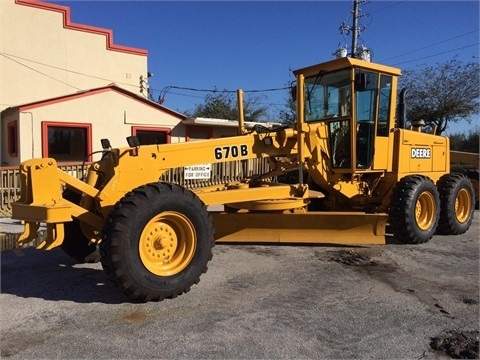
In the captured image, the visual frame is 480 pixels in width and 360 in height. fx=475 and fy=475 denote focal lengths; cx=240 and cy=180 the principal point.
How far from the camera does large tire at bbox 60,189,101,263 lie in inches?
236

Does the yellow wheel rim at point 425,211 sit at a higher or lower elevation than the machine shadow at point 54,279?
higher

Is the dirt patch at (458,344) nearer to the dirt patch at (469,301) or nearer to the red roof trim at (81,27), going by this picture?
the dirt patch at (469,301)

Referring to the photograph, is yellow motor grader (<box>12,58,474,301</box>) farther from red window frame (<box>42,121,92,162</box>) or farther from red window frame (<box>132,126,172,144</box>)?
red window frame (<box>132,126,172,144</box>)

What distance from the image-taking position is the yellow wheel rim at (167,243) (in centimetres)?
491

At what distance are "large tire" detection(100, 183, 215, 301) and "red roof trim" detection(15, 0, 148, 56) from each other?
1660 cm

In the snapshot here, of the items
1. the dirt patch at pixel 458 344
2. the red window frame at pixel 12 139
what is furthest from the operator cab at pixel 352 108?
the red window frame at pixel 12 139

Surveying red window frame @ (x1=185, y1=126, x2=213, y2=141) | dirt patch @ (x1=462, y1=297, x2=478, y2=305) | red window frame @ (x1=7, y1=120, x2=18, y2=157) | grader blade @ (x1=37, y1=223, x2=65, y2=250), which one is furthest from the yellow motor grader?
red window frame @ (x1=185, y1=126, x2=213, y2=141)

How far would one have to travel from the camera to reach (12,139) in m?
16.8

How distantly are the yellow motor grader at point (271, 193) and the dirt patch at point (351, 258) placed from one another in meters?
0.23

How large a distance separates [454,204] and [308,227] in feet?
10.9

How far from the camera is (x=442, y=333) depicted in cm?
407

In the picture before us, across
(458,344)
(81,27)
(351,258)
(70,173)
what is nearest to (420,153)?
(351,258)

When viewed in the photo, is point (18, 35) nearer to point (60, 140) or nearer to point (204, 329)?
point (60, 140)

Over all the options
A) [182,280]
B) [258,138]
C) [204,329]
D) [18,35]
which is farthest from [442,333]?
[18,35]
